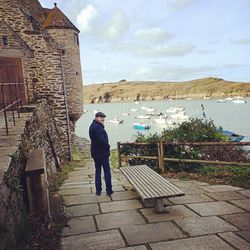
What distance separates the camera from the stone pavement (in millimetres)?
4086

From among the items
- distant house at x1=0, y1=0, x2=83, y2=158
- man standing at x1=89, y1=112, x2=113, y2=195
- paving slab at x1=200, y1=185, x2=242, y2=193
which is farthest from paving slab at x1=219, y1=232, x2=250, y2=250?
distant house at x1=0, y1=0, x2=83, y2=158

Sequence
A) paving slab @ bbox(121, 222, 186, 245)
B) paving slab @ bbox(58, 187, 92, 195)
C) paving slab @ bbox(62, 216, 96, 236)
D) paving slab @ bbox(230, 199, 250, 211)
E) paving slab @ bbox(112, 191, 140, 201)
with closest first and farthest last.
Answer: paving slab @ bbox(121, 222, 186, 245)
paving slab @ bbox(62, 216, 96, 236)
paving slab @ bbox(230, 199, 250, 211)
paving slab @ bbox(112, 191, 140, 201)
paving slab @ bbox(58, 187, 92, 195)

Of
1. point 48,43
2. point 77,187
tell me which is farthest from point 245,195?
point 48,43

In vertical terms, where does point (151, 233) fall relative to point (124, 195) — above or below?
above

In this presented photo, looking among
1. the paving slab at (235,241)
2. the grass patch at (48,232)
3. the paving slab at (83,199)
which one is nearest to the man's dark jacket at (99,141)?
the paving slab at (83,199)

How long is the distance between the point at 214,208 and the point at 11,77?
1163cm

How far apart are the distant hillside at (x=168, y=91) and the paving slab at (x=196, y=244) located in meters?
141

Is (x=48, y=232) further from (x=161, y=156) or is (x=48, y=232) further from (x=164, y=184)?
(x=161, y=156)

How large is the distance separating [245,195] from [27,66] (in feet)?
38.5

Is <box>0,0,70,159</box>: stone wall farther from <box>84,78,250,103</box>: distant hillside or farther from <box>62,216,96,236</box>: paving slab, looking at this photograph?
<box>84,78,250,103</box>: distant hillside

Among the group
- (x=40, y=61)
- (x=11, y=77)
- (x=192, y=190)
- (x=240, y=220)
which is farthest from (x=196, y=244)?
(x=40, y=61)

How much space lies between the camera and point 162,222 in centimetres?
482

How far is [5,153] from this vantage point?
5047 mm

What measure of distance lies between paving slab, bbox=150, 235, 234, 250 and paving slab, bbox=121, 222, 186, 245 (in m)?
0.16
